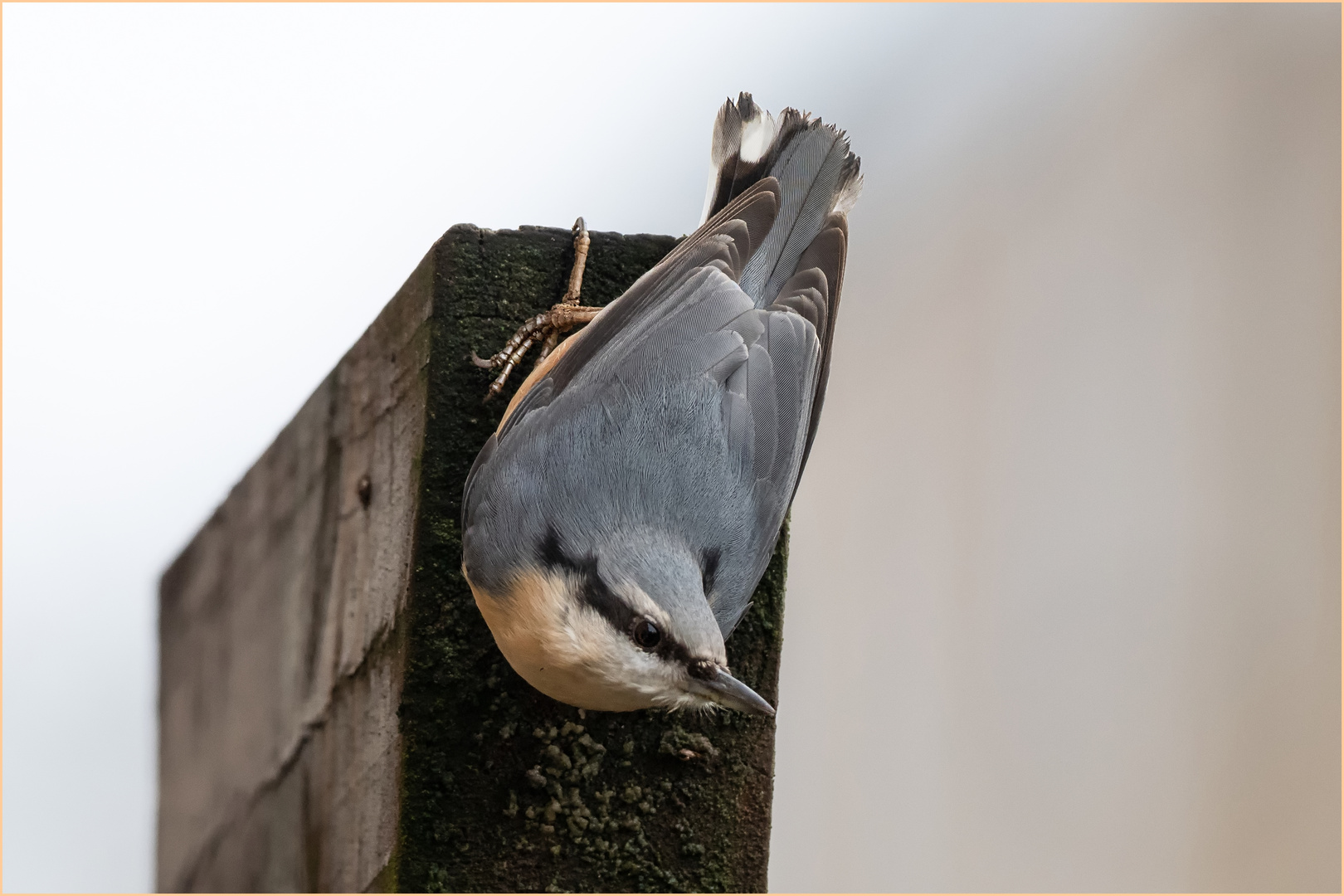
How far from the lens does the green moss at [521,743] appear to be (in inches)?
41.2

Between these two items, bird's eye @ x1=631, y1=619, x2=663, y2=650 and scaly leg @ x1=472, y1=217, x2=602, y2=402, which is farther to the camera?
scaly leg @ x1=472, y1=217, x2=602, y2=402

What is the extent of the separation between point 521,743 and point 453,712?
7cm

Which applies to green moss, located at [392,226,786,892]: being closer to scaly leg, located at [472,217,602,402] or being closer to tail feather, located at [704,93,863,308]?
scaly leg, located at [472,217,602,402]

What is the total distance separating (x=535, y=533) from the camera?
92 cm

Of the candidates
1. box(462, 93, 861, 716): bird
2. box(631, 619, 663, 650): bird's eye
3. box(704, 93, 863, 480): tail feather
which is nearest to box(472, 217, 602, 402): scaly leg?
box(462, 93, 861, 716): bird

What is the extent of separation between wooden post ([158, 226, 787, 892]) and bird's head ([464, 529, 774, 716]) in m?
0.17

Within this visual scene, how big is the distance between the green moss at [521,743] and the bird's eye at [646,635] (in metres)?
0.25

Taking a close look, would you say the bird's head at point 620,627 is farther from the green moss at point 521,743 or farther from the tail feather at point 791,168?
the tail feather at point 791,168

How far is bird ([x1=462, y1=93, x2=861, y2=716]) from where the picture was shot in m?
0.86

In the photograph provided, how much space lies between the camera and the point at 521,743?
3.50ft

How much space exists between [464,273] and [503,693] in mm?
402

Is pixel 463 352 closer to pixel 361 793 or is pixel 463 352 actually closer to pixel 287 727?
pixel 361 793

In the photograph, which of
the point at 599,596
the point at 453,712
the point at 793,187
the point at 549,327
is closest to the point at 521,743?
the point at 453,712

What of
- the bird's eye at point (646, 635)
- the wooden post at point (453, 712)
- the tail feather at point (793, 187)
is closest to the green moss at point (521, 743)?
the wooden post at point (453, 712)
